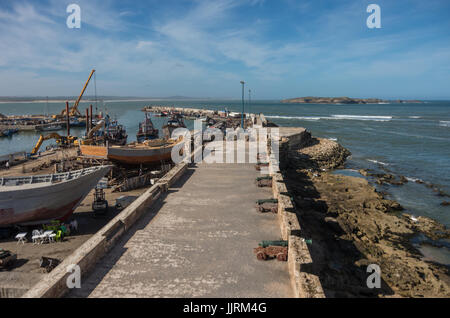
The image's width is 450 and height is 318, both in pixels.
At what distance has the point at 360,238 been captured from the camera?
48.2 ft

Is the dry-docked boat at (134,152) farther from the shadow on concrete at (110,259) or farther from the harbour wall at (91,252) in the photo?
the shadow on concrete at (110,259)

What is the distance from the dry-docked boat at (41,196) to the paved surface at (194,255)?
6.54m

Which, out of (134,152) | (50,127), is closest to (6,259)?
(134,152)

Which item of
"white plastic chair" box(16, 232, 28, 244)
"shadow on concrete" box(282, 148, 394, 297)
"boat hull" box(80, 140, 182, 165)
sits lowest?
"shadow on concrete" box(282, 148, 394, 297)

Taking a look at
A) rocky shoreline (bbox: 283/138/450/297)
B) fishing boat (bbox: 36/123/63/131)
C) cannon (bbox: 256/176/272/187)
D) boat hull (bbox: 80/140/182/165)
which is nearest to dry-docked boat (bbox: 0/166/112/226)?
Result: boat hull (bbox: 80/140/182/165)

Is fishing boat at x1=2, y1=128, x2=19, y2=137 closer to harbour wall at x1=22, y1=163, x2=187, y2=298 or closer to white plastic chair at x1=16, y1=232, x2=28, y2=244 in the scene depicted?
white plastic chair at x1=16, y1=232, x2=28, y2=244

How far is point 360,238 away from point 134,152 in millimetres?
17864

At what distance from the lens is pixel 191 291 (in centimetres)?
661

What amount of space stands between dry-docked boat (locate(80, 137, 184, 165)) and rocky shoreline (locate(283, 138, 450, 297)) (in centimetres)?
1084

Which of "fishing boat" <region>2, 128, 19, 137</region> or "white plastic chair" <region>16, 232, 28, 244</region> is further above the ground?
"fishing boat" <region>2, 128, 19, 137</region>

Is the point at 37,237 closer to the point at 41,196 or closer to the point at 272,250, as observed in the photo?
the point at 41,196

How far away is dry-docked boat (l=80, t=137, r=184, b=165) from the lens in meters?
23.8

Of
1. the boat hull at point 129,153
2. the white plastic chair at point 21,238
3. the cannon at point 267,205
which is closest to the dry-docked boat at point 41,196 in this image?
the white plastic chair at point 21,238
